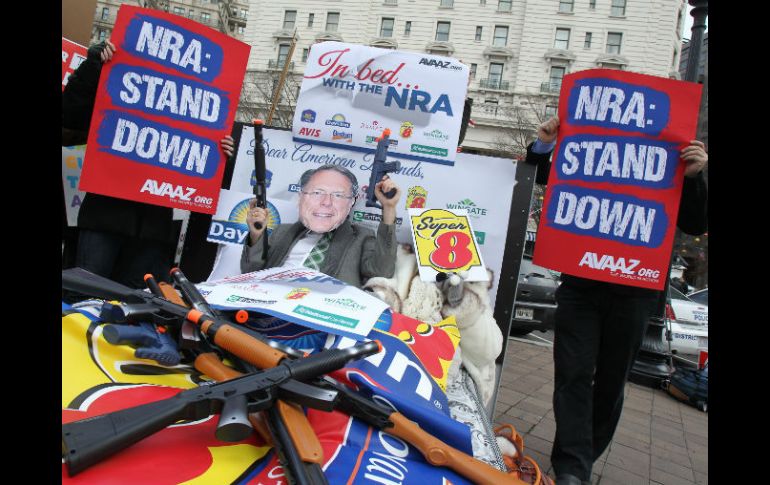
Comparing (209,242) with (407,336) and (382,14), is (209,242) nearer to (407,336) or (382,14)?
(407,336)

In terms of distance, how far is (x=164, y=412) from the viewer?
0.95 metres

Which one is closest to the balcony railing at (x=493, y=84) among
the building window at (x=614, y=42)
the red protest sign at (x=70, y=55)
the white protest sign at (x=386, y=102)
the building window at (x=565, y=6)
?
the building window at (x=565, y=6)

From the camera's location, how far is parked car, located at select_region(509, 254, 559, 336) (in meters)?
7.33

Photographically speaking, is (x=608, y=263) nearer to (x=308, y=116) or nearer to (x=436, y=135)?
(x=436, y=135)

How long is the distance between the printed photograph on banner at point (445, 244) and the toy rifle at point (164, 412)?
4.24ft

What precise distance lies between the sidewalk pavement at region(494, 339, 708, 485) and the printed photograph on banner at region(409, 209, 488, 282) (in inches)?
54.3

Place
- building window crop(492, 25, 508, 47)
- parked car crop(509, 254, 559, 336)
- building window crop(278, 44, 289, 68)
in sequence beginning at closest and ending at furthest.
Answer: parked car crop(509, 254, 559, 336)
building window crop(492, 25, 508, 47)
building window crop(278, 44, 289, 68)

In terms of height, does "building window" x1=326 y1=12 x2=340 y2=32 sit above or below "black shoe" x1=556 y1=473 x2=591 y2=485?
above

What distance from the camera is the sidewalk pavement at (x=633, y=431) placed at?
3.09 meters

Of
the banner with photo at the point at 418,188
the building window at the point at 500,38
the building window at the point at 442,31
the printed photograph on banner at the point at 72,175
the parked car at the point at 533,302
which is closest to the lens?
the banner with photo at the point at 418,188

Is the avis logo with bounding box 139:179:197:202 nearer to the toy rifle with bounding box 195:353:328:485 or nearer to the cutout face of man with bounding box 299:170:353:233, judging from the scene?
Answer: the cutout face of man with bounding box 299:170:353:233

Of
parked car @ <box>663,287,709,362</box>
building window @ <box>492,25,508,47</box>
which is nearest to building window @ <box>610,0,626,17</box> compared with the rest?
building window @ <box>492,25,508,47</box>

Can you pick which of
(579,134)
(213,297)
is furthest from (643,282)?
(213,297)

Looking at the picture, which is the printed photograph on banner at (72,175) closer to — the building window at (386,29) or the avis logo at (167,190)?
the avis logo at (167,190)
